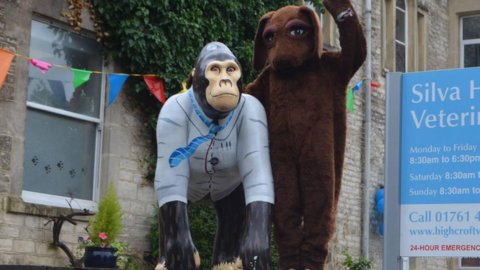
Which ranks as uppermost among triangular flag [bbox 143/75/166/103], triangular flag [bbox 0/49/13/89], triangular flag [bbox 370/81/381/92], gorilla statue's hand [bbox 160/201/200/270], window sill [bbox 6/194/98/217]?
triangular flag [bbox 370/81/381/92]

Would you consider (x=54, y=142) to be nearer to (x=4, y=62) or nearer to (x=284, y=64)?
(x=4, y=62)

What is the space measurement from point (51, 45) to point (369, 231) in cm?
771

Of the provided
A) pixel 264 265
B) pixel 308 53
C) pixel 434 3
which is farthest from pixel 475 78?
pixel 434 3

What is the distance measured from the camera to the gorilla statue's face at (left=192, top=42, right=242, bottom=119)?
5.23 meters

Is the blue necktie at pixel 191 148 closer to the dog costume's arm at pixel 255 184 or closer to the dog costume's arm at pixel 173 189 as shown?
the dog costume's arm at pixel 173 189

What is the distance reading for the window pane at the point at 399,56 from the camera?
1844cm

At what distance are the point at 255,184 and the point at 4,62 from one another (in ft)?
16.1

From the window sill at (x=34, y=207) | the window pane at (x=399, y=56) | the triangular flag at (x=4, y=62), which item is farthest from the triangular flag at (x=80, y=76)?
the window pane at (x=399, y=56)

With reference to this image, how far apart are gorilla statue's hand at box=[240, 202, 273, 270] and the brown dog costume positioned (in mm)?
132

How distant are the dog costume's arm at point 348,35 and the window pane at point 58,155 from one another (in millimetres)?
5497

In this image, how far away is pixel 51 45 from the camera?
35.2ft

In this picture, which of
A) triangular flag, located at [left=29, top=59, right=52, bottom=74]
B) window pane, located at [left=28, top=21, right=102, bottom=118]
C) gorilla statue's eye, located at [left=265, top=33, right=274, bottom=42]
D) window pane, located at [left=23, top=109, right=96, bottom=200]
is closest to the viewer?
gorilla statue's eye, located at [left=265, top=33, right=274, bottom=42]

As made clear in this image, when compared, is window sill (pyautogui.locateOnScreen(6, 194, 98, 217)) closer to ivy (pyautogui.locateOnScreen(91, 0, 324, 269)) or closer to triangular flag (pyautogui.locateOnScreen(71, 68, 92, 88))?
triangular flag (pyautogui.locateOnScreen(71, 68, 92, 88))

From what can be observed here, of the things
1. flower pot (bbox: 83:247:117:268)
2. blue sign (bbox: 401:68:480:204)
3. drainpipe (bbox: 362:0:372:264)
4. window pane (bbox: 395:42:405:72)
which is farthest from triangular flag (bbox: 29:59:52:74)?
window pane (bbox: 395:42:405:72)
